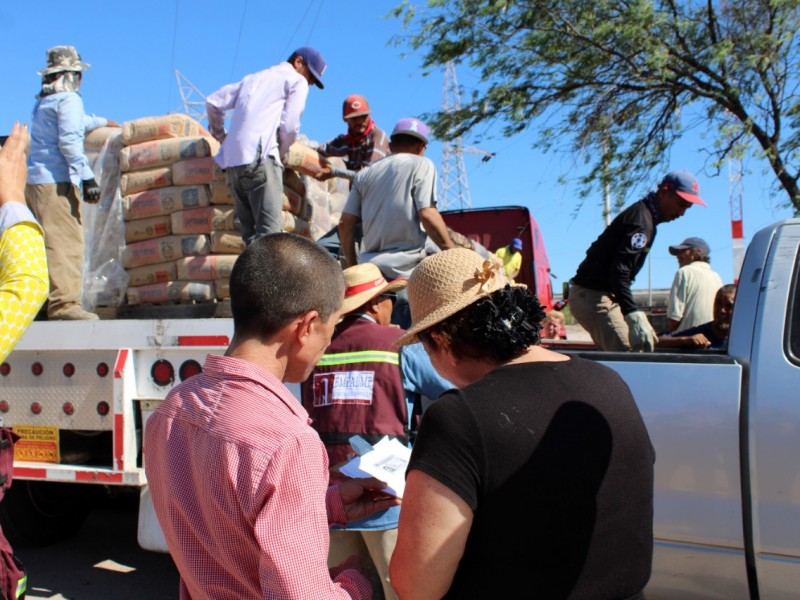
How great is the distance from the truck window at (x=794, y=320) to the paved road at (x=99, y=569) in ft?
11.3

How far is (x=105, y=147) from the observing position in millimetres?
5734

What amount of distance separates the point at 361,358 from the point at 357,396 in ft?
0.47

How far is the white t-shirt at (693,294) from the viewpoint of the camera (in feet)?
18.5

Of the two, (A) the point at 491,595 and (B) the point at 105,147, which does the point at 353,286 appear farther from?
(B) the point at 105,147

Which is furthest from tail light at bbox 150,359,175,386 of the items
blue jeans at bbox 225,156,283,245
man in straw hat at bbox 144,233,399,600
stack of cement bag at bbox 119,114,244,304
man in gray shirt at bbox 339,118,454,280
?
man in straw hat at bbox 144,233,399,600

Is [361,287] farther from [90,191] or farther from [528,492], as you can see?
[90,191]

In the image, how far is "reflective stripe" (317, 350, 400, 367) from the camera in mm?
2811

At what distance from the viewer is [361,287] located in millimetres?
2965

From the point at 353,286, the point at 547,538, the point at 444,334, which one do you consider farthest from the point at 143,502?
the point at 547,538

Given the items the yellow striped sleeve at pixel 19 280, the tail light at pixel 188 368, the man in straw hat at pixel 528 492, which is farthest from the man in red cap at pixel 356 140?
the man in straw hat at pixel 528 492

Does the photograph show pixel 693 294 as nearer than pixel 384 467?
No

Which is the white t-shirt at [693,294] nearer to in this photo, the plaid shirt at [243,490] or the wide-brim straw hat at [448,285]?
the wide-brim straw hat at [448,285]

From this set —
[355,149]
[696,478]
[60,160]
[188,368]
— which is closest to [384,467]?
[696,478]

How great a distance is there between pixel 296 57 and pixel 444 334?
12.7 feet
